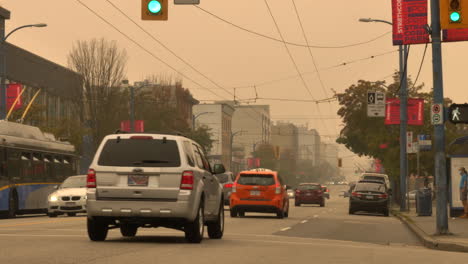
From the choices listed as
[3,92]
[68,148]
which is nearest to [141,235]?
[68,148]

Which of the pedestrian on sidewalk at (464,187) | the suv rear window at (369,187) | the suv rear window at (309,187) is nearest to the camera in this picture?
the pedestrian on sidewalk at (464,187)

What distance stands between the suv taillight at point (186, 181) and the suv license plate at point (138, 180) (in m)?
0.62

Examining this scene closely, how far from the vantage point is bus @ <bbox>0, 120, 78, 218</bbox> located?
32.0 meters

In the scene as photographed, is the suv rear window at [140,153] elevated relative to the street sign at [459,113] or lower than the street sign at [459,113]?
lower

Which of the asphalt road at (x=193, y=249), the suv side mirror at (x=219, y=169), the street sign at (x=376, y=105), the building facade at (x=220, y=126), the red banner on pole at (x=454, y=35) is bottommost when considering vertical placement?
the asphalt road at (x=193, y=249)

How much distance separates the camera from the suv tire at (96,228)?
16.7 m

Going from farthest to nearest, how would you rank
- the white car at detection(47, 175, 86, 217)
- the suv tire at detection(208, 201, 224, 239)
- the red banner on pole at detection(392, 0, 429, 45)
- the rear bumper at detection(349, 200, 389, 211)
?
the rear bumper at detection(349, 200, 389, 211) → the red banner on pole at detection(392, 0, 429, 45) → the white car at detection(47, 175, 86, 217) → the suv tire at detection(208, 201, 224, 239)

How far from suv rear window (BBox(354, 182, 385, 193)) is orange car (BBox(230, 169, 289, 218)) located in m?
9.37

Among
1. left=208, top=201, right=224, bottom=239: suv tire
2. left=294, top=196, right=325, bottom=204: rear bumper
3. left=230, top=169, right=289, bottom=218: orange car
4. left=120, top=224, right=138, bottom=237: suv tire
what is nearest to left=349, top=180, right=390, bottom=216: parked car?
left=230, top=169, right=289, bottom=218: orange car

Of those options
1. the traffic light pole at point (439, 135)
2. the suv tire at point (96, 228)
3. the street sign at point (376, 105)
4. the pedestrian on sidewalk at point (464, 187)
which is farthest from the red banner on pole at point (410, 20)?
the suv tire at point (96, 228)

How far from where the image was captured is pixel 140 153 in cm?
1669

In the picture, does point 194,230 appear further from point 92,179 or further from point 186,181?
point 92,179

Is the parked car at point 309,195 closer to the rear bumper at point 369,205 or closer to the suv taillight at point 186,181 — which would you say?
the rear bumper at point 369,205

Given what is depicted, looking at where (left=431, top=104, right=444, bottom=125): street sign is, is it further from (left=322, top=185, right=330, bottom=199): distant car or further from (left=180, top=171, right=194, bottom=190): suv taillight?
(left=322, top=185, right=330, bottom=199): distant car
